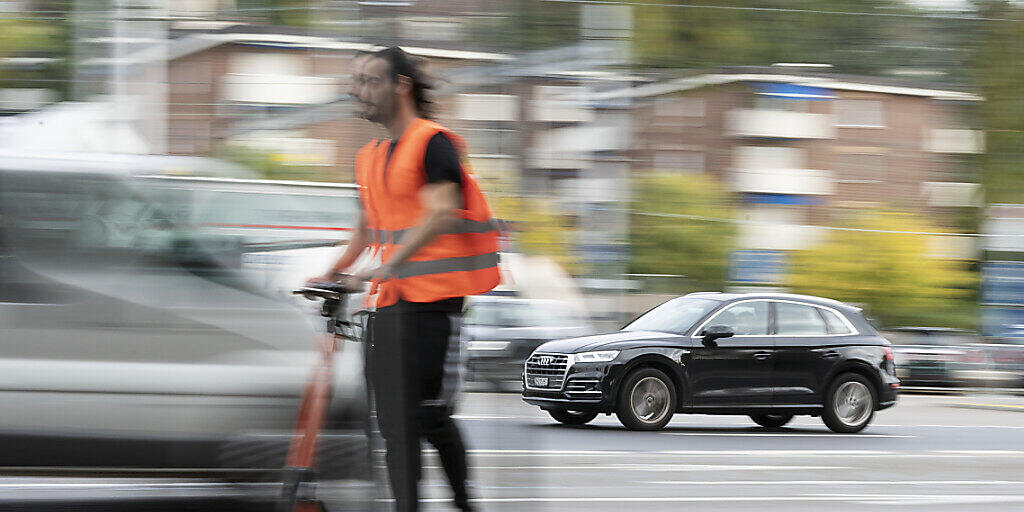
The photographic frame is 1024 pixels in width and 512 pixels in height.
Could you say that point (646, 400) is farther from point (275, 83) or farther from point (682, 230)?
point (682, 230)

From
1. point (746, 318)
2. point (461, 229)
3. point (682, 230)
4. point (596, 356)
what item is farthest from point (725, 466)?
point (682, 230)

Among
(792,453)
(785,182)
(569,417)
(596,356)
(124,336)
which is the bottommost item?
(569,417)

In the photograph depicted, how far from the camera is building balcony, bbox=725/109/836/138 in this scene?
3027 mm

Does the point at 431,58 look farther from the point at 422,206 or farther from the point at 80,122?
the point at 80,122

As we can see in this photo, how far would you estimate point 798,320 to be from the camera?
12789 millimetres

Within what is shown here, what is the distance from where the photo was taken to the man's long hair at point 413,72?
138 inches

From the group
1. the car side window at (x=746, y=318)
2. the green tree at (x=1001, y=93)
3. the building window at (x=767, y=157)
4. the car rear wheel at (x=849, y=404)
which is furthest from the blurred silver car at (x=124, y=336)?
the car rear wheel at (x=849, y=404)

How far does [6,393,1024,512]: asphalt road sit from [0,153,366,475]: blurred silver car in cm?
35

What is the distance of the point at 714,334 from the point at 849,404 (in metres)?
1.62

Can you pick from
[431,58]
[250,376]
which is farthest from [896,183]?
[250,376]

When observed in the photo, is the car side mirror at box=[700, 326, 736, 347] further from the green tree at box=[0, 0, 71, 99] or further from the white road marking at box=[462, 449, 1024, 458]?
the green tree at box=[0, 0, 71, 99]

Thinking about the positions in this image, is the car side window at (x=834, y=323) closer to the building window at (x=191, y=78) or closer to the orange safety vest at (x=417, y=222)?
the orange safety vest at (x=417, y=222)

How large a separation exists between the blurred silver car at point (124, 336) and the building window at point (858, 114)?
2.21 m

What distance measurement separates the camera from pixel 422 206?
370 cm
